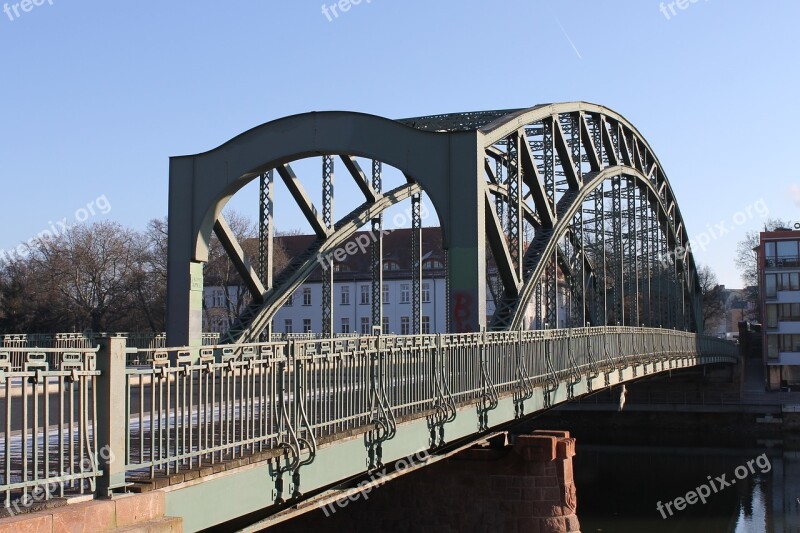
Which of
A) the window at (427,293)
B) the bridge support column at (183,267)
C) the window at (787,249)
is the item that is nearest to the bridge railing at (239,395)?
the bridge support column at (183,267)

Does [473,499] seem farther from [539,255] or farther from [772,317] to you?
[772,317]

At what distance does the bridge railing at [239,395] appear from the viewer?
6.25 m

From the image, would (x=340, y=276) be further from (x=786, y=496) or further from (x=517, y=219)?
(x=517, y=219)

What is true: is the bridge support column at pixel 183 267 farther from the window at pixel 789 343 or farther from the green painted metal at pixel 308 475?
the window at pixel 789 343

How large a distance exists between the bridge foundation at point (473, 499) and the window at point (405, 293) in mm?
48277

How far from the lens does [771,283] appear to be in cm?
6297

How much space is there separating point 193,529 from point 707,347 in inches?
1756

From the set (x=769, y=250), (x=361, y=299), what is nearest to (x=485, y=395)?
(x=361, y=299)

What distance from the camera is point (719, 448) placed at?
150ft

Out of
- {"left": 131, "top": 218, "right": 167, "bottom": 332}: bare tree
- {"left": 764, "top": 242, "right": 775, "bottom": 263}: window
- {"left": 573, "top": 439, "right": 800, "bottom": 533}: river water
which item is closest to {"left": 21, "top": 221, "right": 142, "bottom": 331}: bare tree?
{"left": 131, "top": 218, "right": 167, "bottom": 332}: bare tree

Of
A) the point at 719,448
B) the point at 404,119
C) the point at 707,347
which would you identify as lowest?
the point at 719,448

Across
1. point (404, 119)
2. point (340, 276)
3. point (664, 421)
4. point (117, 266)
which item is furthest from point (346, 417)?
point (340, 276)

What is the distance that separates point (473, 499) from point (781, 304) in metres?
53.1

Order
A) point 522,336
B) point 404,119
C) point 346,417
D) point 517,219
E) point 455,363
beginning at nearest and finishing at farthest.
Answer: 1. point 346,417
2. point 455,363
3. point 522,336
4. point 517,219
5. point 404,119
